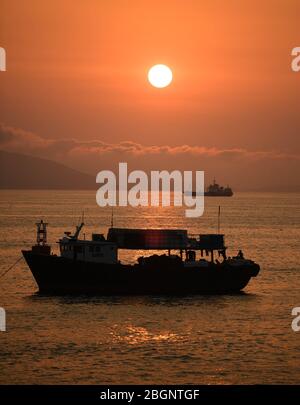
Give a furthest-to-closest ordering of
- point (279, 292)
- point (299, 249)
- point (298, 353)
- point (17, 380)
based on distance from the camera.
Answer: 1. point (299, 249)
2. point (279, 292)
3. point (298, 353)
4. point (17, 380)

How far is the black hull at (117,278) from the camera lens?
7575 cm

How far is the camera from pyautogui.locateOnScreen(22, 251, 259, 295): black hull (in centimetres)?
7575

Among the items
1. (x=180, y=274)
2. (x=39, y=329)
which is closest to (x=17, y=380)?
(x=39, y=329)

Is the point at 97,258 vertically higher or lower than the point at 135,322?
higher

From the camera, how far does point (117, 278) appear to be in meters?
76.0

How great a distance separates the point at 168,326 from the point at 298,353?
12499 millimetres

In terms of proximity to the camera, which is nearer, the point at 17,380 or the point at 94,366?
the point at 17,380

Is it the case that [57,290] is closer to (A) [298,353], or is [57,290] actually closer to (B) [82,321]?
(B) [82,321]
